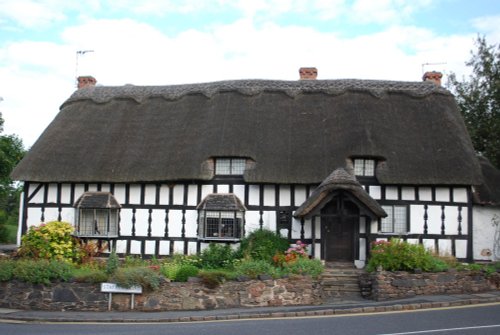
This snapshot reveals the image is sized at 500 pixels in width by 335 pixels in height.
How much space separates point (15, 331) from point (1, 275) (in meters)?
4.39

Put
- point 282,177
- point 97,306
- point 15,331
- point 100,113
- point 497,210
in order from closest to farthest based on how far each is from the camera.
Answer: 1. point 15,331
2. point 97,306
3. point 282,177
4. point 497,210
5. point 100,113

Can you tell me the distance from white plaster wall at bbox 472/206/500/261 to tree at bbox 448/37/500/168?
29.8ft

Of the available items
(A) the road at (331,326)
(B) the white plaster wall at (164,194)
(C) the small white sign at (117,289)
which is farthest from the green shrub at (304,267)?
(B) the white plaster wall at (164,194)

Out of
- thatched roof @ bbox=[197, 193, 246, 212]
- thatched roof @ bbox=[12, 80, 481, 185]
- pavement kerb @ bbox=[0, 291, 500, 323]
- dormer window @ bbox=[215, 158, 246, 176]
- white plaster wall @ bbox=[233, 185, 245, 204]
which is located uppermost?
thatched roof @ bbox=[12, 80, 481, 185]

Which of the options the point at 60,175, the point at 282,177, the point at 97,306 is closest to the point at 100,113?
the point at 60,175

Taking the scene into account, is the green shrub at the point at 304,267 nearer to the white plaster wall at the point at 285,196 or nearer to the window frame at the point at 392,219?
Result: the white plaster wall at the point at 285,196

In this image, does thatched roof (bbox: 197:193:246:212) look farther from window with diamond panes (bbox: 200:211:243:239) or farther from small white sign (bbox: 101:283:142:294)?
small white sign (bbox: 101:283:142:294)

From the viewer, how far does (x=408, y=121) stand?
23.9m

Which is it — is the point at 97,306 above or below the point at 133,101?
below

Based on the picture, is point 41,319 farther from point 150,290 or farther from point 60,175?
point 60,175

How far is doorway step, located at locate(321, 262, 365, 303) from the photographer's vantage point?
18.8m

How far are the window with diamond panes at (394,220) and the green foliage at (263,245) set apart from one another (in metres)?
4.23

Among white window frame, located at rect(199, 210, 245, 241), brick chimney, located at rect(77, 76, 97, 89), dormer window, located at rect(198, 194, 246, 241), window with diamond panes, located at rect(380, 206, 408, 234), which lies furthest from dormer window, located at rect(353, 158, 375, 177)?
brick chimney, located at rect(77, 76, 97, 89)

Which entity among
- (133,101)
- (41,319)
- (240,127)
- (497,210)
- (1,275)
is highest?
(133,101)
